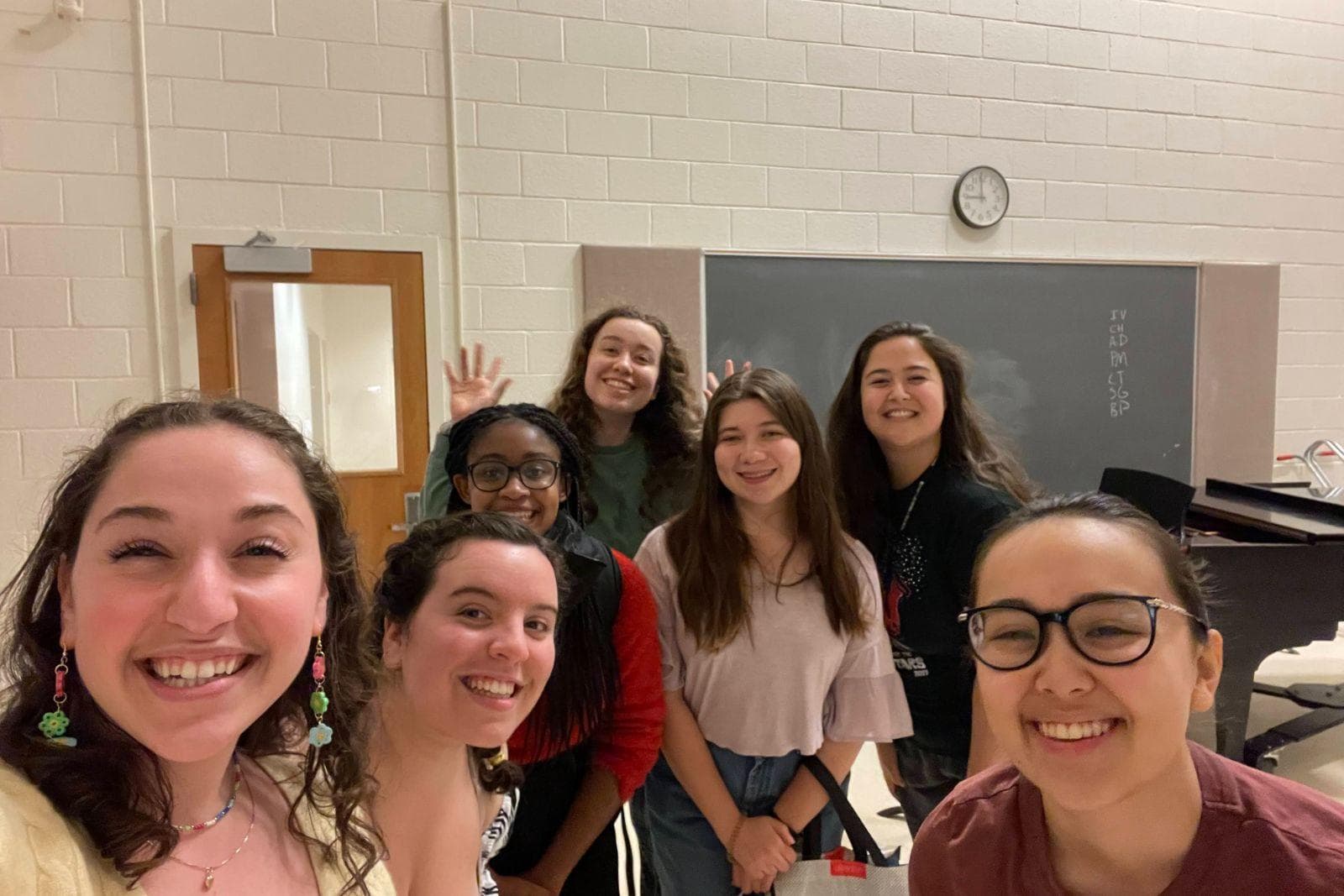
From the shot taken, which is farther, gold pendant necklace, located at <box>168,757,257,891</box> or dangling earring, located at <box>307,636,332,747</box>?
dangling earring, located at <box>307,636,332,747</box>

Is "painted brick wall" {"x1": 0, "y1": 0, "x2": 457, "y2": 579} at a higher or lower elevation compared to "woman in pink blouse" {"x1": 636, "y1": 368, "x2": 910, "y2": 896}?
higher

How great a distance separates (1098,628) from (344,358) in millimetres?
3237

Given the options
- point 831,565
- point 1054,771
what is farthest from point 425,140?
point 1054,771

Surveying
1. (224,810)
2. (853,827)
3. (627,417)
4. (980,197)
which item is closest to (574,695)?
(853,827)

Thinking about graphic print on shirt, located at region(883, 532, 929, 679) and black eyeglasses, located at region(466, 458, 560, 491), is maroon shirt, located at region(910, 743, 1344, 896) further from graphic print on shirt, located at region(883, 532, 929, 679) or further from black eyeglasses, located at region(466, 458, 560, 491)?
black eyeglasses, located at region(466, 458, 560, 491)

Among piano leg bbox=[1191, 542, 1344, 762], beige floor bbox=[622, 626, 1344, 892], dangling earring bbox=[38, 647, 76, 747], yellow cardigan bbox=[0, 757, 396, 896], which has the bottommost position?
beige floor bbox=[622, 626, 1344, 892]

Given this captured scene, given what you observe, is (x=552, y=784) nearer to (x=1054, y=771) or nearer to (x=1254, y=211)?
(x=1054, y=771)

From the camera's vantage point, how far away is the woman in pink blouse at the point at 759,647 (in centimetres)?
168

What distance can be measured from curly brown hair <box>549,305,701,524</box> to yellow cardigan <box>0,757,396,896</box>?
5.38 feet

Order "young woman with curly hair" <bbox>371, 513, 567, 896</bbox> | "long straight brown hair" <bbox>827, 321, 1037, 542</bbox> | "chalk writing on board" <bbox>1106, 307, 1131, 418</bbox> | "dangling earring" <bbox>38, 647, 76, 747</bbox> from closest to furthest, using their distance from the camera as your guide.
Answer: "dangling earring" <bbox>38, 647, 76, 747</bbox>
"young woman with curly hair" <bbox>371, 513, 567, 896</bbox>
"long straight brown hair" <bbox>827, 321, 1037, 542</bbox>
"chalk writing on board" <bbox>1106, 307, 1131, 418</bbox>

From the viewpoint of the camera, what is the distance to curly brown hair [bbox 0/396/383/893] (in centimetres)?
78

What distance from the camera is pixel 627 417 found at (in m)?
2.46

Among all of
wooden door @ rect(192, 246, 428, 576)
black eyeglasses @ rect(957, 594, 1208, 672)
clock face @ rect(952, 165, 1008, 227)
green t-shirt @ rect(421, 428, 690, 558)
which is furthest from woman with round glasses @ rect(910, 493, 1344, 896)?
clock face @ rect(952, 165, 1008, 227)

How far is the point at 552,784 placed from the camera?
1.56m
